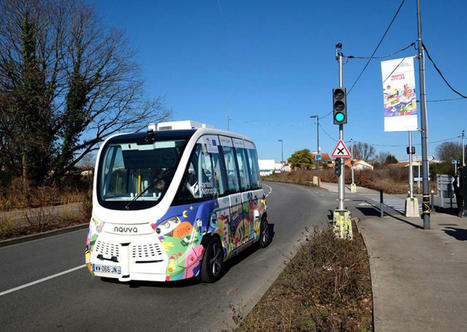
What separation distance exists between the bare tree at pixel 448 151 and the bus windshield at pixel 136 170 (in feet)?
254

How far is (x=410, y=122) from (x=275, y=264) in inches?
342

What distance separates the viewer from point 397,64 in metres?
13.8

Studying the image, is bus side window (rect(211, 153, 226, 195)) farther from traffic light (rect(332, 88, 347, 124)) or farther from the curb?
the curb

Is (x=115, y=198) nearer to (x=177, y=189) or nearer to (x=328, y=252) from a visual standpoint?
(x=177, y=189)

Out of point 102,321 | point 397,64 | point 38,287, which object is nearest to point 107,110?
point 397,64

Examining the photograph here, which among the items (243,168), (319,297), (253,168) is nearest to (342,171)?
(253,168)

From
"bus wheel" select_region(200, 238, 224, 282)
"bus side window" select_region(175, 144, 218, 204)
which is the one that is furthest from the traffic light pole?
"bus side window" select_region(175, 144, 218, 204)

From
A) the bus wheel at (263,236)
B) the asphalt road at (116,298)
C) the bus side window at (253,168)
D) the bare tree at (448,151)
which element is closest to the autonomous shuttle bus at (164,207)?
the asphalt road at (116,298)

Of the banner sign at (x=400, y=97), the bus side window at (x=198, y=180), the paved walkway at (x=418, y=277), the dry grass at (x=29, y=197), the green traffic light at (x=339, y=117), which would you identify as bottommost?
the paved walkway at (x=418, y=277)

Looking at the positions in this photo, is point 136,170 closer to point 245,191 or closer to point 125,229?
point 125,229

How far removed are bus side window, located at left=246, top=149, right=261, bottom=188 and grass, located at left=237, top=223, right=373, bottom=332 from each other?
2325 mm

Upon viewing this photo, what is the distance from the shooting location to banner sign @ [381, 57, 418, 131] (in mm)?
13531

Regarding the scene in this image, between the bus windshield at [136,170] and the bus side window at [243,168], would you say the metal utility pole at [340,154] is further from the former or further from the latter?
the bus windshield at [136,170]

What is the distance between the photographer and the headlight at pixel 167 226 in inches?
210
